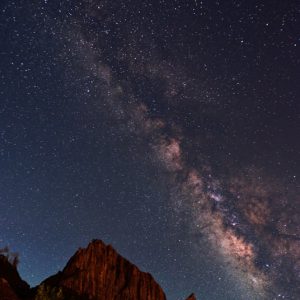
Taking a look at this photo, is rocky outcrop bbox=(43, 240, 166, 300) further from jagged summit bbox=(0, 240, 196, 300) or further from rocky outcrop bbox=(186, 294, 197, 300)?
rocky outcrop bbox=(186, 294, 197, 300)

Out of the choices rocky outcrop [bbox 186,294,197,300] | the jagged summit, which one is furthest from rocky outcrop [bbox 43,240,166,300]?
rocky outcrop [bbox 186,294,197,300]

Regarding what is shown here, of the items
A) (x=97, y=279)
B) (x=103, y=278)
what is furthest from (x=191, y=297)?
(x=97, y=279)

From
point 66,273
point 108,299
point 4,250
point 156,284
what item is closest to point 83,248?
point 66,273

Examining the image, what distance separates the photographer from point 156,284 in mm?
84750

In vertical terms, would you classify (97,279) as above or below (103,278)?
below

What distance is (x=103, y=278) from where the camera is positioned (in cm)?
7806

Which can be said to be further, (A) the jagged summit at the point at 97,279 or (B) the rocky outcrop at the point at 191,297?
(B) the rocky outcrop at the point at 191,297

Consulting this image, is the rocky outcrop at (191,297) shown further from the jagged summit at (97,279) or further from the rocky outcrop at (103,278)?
the rocky outcrop at (103,278)

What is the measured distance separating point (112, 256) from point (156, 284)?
1207 cm

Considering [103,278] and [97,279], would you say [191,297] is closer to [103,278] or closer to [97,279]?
[103,278]

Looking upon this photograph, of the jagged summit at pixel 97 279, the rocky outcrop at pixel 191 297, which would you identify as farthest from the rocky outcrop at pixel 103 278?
the rocky outcrop at pixel 191 297

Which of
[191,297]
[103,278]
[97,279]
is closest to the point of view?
[97,279]

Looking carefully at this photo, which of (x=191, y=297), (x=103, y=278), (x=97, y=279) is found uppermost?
(x=191, y=297)

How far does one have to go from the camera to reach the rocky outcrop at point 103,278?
238 ft
